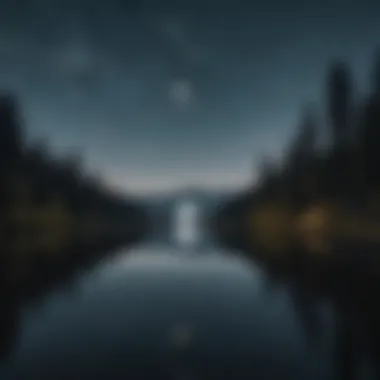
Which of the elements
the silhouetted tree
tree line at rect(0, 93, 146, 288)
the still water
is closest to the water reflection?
the still water

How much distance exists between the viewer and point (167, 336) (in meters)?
9.48

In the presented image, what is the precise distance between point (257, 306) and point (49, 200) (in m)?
76.5

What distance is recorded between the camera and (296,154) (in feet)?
301

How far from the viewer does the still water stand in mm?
7348

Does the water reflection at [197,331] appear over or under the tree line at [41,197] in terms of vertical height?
under

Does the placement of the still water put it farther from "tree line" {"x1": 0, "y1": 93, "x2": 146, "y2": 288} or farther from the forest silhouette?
"tree line" {"x1": 0, "y1": 93, "x2": 146, "y2": 288}

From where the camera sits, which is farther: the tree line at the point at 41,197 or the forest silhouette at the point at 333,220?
the tree line at the point at 41,197

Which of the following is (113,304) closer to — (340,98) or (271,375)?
(271,375)

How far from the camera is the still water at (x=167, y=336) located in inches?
289

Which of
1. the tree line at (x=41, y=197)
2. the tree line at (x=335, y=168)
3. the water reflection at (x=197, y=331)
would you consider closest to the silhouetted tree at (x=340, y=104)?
the tree line at (x=335, y=168)

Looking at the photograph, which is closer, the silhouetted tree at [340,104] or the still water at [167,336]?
the still water at [167,336]

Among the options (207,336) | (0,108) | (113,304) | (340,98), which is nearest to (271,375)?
(207,336)

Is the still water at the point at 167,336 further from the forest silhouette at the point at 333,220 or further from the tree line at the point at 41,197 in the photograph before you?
the tree line at the point at 41,197

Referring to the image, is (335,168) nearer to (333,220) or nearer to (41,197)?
(333,220)
